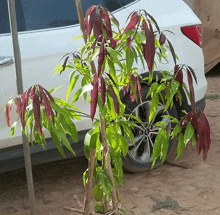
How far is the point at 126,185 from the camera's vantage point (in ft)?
11.8

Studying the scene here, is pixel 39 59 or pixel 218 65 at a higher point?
pixel 39 59

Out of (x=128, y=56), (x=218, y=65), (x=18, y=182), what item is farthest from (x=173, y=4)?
(x=218, y=65)

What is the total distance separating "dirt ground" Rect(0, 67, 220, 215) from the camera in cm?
321

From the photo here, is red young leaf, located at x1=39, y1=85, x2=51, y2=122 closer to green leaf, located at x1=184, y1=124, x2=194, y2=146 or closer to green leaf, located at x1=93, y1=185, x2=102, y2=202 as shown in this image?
green leaf, located at x1=184, y1=124, x2=194, y2=146

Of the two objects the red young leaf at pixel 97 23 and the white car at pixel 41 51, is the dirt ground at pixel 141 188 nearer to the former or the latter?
the white car at pixel 41 51

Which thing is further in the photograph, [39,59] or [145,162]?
[145,162]

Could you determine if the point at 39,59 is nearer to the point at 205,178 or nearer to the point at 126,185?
the point at 126,185

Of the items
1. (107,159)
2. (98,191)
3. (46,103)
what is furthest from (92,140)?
(46,103)

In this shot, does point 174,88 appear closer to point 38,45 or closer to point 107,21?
point 107,21

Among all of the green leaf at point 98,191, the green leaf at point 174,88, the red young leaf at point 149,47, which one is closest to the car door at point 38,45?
the green leaf at point 98,191

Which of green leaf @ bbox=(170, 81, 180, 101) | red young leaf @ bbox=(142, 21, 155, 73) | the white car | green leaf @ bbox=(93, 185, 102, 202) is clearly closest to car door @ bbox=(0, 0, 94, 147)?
the white car

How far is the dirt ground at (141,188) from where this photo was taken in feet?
10.5

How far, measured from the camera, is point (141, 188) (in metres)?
3.52

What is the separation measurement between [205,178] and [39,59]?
5.33 feet
